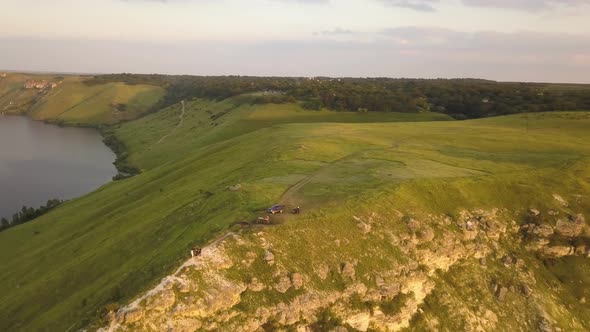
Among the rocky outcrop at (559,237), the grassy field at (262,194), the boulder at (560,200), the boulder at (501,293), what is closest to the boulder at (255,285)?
the grassy field at (262,194)

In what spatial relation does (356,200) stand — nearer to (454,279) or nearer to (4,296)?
(454,279)

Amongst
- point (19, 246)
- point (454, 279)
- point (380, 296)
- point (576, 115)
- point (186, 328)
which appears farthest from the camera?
point (576, 115)

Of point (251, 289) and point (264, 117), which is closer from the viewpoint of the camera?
point (251, 289)

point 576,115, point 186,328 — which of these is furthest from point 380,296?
point 576,115

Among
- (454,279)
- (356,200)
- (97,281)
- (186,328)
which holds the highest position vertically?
(356,200)

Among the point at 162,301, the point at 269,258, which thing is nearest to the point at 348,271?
the point at 269,258

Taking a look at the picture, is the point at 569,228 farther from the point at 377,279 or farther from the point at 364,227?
the point at 377,279

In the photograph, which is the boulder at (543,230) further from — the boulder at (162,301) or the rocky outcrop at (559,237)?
the boulder at (162,301)
